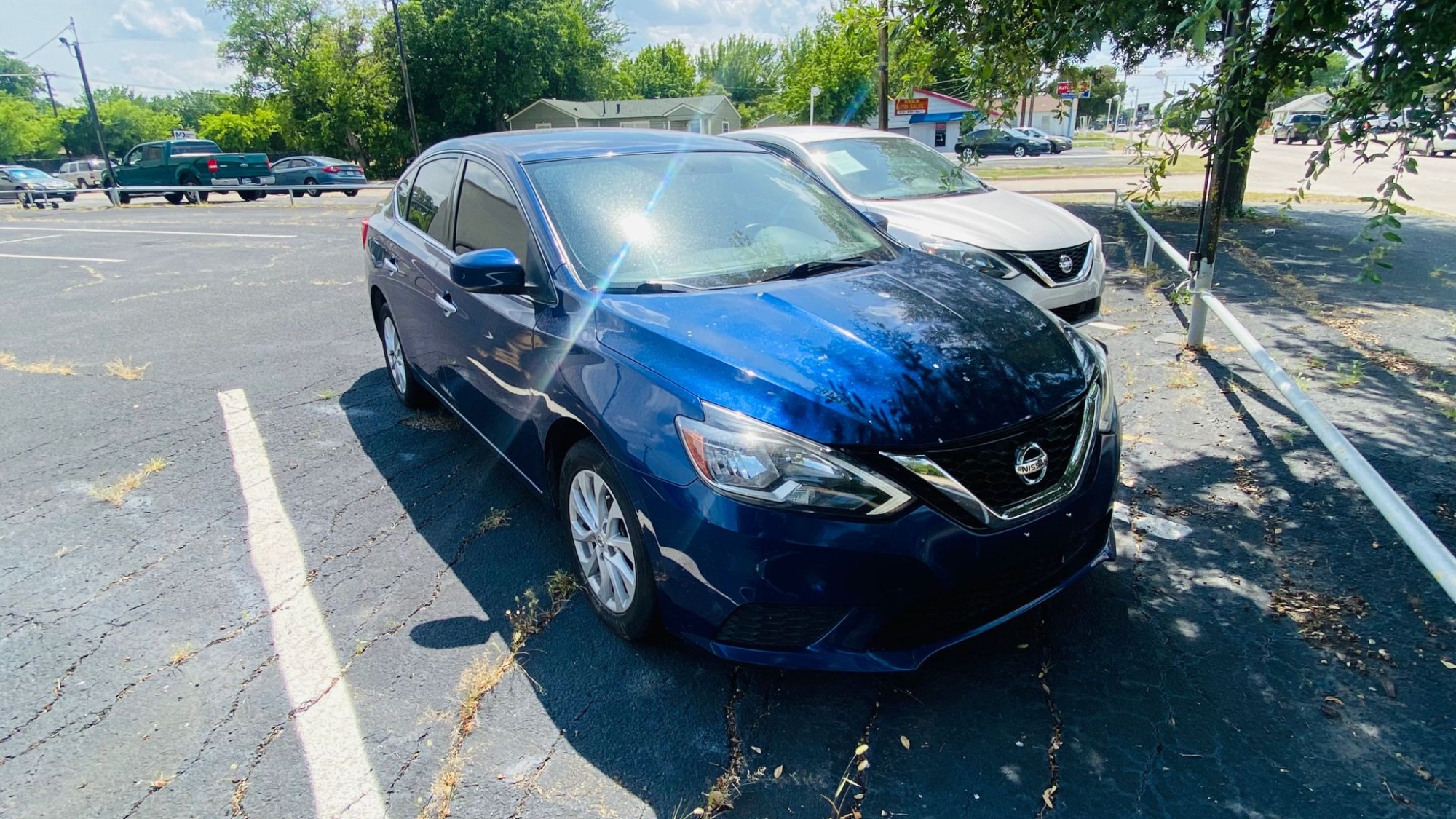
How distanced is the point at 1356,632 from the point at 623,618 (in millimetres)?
2483

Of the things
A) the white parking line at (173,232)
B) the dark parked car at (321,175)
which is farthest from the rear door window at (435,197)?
the dark parked car at (321,175)

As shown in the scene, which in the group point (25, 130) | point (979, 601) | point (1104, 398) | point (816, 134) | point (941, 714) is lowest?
point (941, 714)

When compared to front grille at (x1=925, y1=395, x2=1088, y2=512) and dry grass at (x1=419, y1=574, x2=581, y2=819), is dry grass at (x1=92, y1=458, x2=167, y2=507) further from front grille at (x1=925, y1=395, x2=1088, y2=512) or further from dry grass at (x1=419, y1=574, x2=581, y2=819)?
front grille at (x1=925, y1=395, x2=1088, y2=512)

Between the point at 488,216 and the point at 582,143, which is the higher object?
the point at 582,143

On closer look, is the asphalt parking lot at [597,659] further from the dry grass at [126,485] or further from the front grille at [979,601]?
the front grille at [979,601]

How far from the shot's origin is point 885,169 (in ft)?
24.5

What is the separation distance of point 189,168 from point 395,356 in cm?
2673

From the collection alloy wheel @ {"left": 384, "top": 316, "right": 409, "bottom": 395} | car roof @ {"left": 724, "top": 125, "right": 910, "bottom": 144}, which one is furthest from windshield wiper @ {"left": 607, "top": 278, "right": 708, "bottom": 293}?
car roof @ {"left": 724, "top": 125, "right": 910, "bottom": 144}

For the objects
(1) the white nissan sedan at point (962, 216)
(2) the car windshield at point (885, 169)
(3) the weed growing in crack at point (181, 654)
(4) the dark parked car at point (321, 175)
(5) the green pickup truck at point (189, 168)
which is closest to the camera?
(3) the weed growing in crack at point (181, 654)

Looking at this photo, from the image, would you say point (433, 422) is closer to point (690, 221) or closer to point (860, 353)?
point (690, 221)

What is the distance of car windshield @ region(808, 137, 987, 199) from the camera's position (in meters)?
7.18

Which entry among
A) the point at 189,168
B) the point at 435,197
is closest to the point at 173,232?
the point at 189,168

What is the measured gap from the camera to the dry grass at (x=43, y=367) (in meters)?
6.38

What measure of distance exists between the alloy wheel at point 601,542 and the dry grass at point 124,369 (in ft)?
15.9
